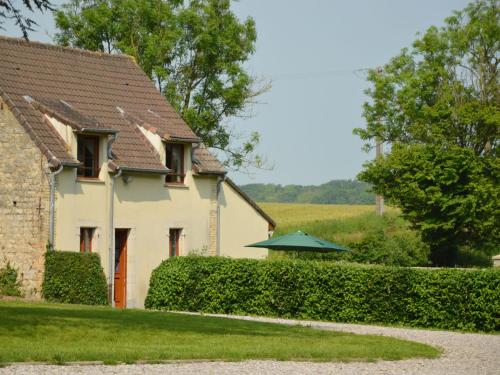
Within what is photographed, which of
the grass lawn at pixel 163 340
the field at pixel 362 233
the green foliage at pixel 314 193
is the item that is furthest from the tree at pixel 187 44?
the green foliage at pixel 314 193

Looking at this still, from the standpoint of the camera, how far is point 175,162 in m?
39.6

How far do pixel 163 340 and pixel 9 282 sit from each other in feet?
44.3

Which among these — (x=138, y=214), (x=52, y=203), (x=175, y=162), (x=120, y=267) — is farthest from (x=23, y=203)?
(x=175, y=162)

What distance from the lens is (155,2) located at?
52.2 m

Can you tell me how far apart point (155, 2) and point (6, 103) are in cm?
1789

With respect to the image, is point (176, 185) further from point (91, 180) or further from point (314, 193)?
point (314, 193)

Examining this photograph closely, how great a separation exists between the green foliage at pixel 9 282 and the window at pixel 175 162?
22.0 feet

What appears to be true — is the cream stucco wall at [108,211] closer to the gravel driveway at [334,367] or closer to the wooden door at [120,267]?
the wooden door at [120,267]

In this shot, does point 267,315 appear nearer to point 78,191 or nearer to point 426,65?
point 78,191

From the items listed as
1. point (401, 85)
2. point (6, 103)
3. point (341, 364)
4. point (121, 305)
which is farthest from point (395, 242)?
point (341, 364)

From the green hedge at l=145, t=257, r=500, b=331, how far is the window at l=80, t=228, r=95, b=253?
94.4 inches

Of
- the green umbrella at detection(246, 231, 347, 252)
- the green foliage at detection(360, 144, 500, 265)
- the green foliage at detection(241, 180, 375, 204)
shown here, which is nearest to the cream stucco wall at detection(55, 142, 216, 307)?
the green umbrella at detection(246, 231, 347, 252)

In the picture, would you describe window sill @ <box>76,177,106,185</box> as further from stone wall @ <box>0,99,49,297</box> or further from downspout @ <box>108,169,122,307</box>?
stone wall @ <box>0,99,49,297</box>

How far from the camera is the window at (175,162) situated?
129 feet
